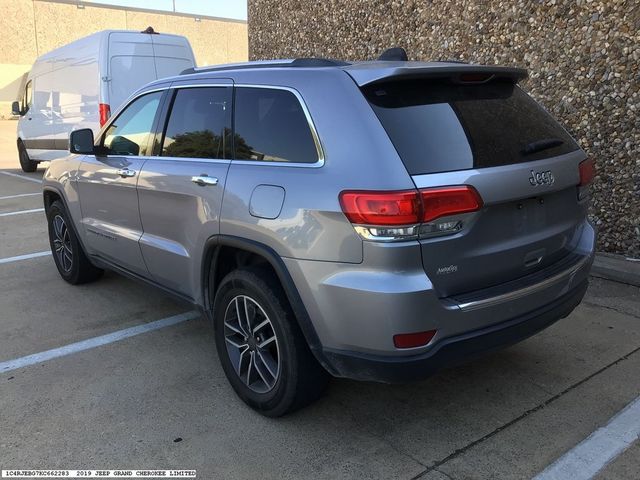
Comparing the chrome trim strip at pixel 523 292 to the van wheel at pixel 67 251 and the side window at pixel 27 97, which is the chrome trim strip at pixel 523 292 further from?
the side window at pixel 27 97

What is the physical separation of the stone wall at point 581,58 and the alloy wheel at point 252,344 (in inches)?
164

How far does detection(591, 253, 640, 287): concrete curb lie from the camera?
5.08 m

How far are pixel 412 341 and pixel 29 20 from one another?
1363 inches

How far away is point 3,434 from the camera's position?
2984 mm

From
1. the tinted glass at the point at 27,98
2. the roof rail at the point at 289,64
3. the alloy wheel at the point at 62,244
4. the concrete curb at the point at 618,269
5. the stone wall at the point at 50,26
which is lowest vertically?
the concrete curb at the point at 618,269

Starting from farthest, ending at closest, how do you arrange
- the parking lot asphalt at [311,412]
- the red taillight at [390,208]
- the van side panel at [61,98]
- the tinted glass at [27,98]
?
1. the tinted glass at [27,98]
2. the van side panel at [61,98]
3. the parking lot asphalt at [311,412]
4. the red taillight at [390,208]

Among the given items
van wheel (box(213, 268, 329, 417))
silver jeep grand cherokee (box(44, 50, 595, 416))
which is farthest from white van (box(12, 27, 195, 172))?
van wheel (box(213, 268, 329, 417))

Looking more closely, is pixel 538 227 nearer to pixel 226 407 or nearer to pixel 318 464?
pixel 318 464

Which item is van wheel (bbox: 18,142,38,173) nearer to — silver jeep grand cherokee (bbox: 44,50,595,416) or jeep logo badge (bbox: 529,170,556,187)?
silver jeep grand cherokee (bbox: 44,50,595,416)

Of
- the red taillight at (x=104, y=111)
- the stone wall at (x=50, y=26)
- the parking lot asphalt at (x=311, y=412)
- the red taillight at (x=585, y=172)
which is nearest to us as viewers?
the parking lot asphalt at (x=311, y=412)

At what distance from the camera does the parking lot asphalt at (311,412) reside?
108 inches

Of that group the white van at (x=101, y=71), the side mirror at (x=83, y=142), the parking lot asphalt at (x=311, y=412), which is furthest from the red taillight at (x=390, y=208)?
the white van at (x=101, y=71)

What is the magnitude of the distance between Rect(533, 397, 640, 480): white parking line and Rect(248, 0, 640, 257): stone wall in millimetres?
3021

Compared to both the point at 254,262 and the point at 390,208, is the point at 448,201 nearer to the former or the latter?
the point at 390,208
